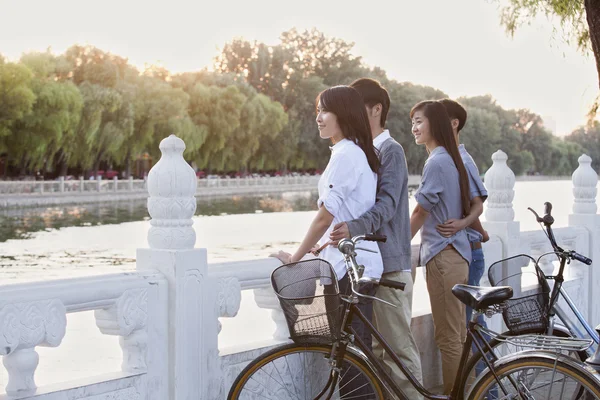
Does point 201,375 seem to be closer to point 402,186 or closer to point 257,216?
point 402,186

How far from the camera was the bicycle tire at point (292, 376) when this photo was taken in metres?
3.46

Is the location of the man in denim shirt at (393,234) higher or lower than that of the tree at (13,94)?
lower

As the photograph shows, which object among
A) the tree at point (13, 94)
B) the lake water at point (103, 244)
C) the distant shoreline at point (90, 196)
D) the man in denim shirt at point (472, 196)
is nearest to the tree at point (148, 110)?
the distant shoreline at point (90, 196)

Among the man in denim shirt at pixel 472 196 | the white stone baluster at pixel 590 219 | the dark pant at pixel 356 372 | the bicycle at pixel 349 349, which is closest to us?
the bicycle at pixel 349 349

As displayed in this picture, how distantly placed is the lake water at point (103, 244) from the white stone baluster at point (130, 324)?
16.4ft

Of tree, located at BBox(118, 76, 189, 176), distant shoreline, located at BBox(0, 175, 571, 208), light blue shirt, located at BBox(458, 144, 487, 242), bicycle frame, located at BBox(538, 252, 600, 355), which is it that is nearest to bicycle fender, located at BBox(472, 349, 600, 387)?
bicycle frame, located at BBox(538, 252, 600, 355)

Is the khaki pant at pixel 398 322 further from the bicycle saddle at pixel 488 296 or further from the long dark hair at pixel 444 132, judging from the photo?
the long dark hair at pixel 444 132

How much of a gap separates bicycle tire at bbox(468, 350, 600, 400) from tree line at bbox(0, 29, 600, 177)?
26.6 m

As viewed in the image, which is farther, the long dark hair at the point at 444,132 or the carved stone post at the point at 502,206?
the carved stone post at the point at 502,206

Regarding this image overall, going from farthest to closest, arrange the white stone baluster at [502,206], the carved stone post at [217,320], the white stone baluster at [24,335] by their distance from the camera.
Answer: the white stone baluster at [502,206], the carved stone post at [217,320], the white stone baluster at [24,335]

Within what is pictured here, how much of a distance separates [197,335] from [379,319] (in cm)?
82

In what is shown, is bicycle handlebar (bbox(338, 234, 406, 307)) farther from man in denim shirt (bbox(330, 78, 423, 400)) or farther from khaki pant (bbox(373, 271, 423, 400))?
khaki pant (bbox(373, 271, 423, 400))

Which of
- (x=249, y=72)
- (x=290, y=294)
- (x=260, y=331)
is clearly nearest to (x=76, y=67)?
(x=249, y=72)

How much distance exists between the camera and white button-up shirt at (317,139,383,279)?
3656 millimetres
